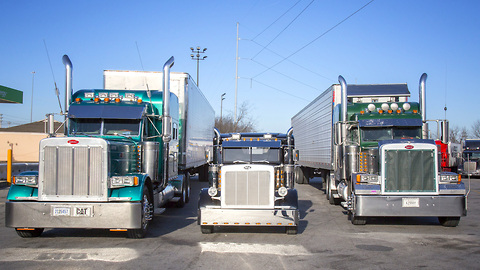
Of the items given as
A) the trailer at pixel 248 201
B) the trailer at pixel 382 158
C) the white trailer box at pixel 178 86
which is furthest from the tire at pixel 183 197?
the trailer at pixel 382 158

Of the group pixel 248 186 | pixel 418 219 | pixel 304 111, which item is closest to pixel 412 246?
pixel 248 186

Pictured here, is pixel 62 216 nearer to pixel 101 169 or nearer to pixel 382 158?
pixel 101 169

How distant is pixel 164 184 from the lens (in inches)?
474

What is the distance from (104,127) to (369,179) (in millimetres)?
6360

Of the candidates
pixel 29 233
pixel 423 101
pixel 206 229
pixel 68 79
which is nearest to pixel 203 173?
pixel 423 101

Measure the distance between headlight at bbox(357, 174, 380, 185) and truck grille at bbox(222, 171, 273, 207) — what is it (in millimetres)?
2662

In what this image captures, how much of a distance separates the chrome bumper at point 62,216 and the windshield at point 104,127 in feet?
7.68

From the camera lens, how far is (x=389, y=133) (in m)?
13.6

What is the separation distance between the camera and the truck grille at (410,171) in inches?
435

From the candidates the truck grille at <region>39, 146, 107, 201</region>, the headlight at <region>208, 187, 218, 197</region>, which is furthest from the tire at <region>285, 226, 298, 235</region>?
the truck grille at <region>39, 146, 107, 201</region>

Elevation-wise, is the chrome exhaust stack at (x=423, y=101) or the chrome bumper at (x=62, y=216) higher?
the chrome exhaust stack at (x=423, y=101)

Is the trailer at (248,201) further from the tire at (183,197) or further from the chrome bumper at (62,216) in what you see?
the tire at (183,197)

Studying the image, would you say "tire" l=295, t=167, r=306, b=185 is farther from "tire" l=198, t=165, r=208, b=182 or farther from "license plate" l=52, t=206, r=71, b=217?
"license plate" l=52, t=206, r=71, b=217

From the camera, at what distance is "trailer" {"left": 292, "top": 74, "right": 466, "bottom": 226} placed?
35.8 ft
